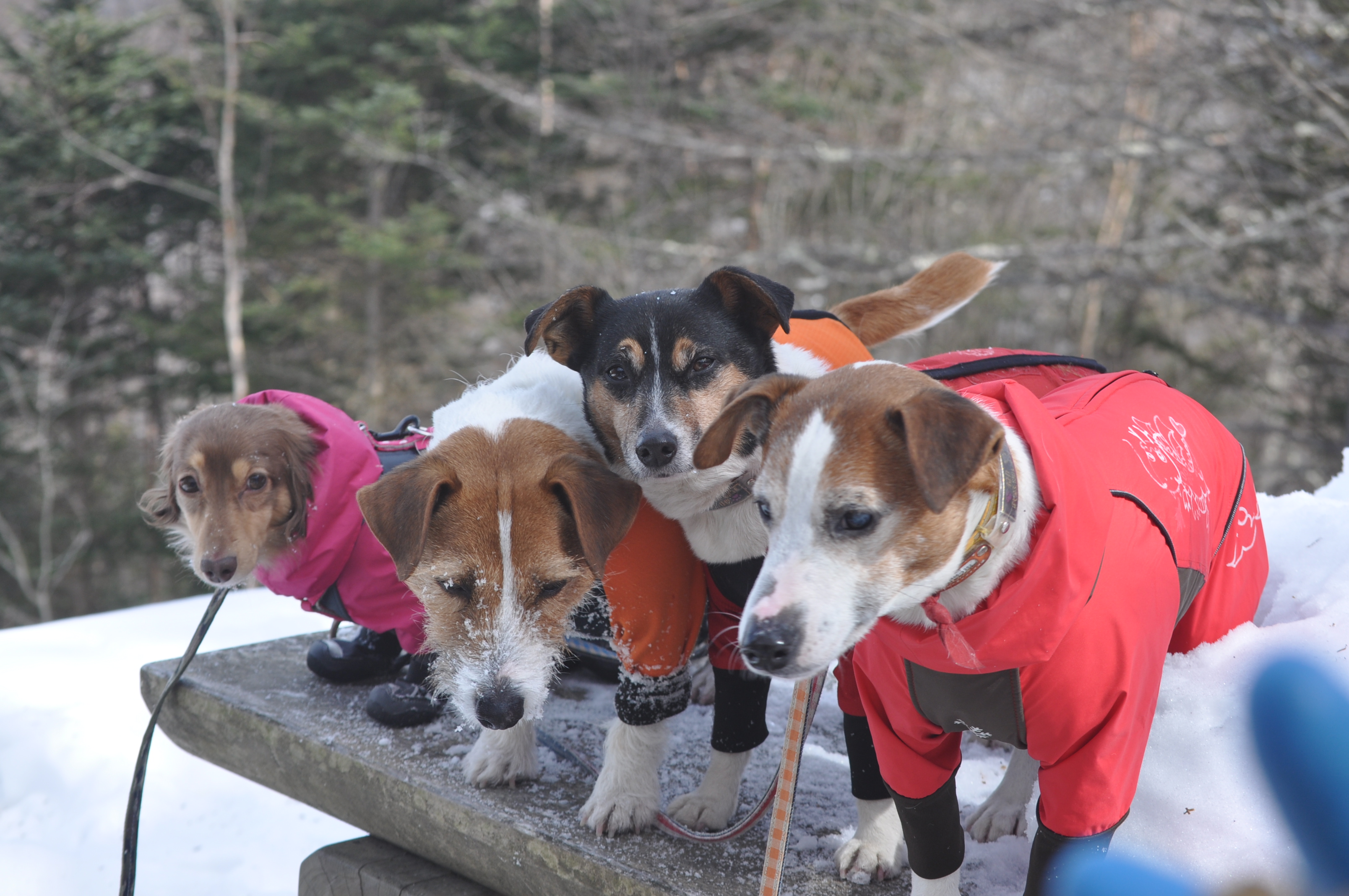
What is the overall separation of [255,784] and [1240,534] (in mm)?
4233

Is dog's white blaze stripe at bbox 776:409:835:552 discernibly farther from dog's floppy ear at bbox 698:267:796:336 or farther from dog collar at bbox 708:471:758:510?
dog's floppy ear at bbox 698:267:796:336

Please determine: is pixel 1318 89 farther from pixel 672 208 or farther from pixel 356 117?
pixel 356 117

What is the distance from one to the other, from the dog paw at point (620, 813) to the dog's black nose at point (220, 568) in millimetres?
1270

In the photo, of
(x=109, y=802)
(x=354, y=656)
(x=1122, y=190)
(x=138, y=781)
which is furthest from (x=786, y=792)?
(x=1122, y=190)

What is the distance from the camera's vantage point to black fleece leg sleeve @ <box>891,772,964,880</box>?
187 cm

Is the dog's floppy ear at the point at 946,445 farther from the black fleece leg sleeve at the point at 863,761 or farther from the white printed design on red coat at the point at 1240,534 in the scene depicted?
Result: the white printed design on red coat at the point at 1240,534

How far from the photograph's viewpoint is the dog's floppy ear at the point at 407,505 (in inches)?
87.7

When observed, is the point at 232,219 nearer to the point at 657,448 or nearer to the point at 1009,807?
the point at 657,448

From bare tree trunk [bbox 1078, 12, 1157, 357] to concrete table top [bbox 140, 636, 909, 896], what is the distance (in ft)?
36.1

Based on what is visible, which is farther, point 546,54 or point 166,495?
point 546,54

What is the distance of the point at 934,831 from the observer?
187cm

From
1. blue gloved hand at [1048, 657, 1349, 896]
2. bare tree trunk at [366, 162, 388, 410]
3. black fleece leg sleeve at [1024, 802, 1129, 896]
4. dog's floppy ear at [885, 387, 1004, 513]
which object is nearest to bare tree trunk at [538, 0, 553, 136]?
bare tree trunk at [366, 162, 388, 410]

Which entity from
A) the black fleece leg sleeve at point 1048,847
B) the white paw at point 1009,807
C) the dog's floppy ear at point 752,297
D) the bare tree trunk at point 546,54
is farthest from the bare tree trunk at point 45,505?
the black fleece leg sleeve at point 1048,847

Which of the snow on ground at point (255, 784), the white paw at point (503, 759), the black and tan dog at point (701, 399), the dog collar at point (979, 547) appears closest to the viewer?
the dog collar at point (979, 547)
